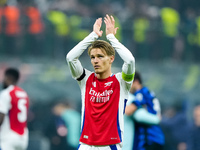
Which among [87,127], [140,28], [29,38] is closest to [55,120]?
[29,38]

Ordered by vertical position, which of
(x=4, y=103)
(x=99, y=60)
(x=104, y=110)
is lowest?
(x=104, y=110)

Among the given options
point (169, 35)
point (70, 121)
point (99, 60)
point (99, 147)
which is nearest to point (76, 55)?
point (99, 60)

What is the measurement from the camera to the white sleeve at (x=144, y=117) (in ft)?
24.3

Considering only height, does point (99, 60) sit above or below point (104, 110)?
above

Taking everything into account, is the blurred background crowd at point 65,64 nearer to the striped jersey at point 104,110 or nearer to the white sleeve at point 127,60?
the striped jersey at point 104,110

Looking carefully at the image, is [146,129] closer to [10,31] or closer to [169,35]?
[169,35]

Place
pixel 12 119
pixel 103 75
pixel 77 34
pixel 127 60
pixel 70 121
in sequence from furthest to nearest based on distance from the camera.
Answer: pixel 77 34
pixel 70 121
pixel 12 119
pixel 103 75
pixel 127 60

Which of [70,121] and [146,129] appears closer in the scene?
[146,129]

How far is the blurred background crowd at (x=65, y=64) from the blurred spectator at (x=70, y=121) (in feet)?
0.08

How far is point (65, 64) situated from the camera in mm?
11469

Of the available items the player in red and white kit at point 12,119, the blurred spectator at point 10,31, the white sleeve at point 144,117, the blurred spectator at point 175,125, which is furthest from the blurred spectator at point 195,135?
the blurred spectator at point 10,31

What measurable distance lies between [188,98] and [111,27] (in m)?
5.66

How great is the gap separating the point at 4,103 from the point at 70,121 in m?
3.98

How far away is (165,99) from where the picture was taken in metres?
11.5
